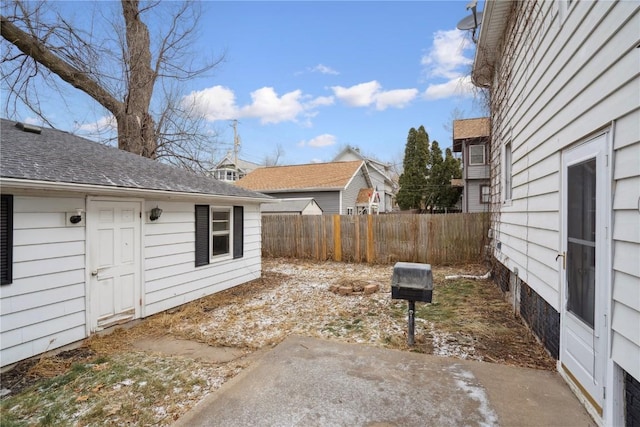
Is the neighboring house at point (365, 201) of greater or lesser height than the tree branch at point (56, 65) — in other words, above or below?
below

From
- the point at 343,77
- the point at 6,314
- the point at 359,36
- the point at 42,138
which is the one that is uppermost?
the point at 343,77

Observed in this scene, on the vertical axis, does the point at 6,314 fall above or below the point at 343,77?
below

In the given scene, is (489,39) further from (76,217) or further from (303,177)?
(303,177)

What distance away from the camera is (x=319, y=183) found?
62.5 ft

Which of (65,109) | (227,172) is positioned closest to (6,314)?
(65,109)

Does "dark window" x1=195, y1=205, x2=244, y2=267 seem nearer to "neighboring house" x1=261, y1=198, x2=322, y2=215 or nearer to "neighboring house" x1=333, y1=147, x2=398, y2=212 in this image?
"neighboring house" x1=261, y1=198, x2=322, y2=215

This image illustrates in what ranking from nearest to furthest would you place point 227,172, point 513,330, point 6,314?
1. point 6,314
2. point 513,330
3. point 227,172

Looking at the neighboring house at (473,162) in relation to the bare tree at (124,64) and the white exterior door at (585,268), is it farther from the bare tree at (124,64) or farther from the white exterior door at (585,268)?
the white exterior door at (585,268)

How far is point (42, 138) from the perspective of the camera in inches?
214

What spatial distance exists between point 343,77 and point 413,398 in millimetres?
18983

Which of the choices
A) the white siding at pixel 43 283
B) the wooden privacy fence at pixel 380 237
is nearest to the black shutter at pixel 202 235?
the white siding at pixel 43 283

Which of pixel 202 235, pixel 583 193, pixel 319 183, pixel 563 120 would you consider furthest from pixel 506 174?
pixel 319 183

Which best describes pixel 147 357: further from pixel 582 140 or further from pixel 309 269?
pixel 309 269

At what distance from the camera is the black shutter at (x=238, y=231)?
7.68m
